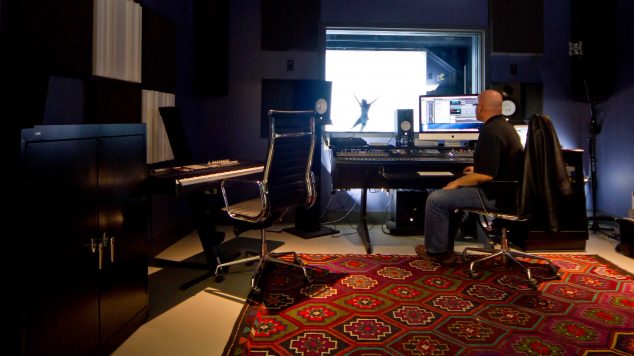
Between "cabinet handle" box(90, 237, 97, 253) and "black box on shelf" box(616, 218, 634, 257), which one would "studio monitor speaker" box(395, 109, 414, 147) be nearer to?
"black box on shelf" box(616, 218, 634, 257)

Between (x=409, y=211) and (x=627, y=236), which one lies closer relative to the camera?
(x=627, y=236)

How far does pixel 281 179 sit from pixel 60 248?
1.33m

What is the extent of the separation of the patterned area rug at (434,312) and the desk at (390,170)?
0.77 meters

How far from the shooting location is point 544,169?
264 cm

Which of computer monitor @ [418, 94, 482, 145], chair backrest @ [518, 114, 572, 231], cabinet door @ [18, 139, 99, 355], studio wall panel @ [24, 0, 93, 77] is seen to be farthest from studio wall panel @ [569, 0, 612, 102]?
cabinet door @ [18, 139, 99, 355]

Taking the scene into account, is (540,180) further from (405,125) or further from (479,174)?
(405,125)

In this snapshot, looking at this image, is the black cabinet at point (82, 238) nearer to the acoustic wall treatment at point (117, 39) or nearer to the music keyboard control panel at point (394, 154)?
the acoustic wall treatment at point (117, 39)

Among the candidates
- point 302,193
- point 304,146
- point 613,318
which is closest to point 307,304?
point 302,193

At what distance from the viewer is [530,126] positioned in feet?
8.68

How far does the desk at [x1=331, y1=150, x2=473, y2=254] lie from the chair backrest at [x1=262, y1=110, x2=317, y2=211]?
815 millimetres

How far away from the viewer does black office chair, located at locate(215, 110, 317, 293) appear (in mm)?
2600

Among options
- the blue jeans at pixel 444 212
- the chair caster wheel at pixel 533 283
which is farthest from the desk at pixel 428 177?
the chair caster wheel at pixel 533 283

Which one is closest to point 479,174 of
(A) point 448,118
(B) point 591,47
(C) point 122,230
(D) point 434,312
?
(D) point 434,312

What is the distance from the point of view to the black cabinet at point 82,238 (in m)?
1.44
